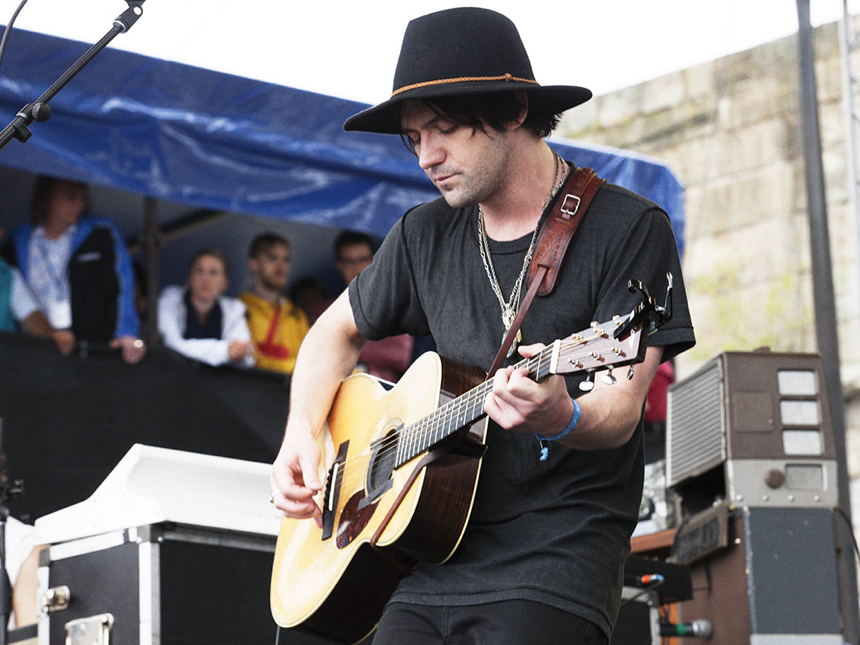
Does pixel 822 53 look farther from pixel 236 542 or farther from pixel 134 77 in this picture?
pixel 236 542

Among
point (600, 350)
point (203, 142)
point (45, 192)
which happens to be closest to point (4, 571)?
point (600, 350)

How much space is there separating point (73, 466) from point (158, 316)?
1.24m

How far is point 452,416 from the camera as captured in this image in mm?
2354

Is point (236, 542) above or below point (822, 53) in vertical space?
below

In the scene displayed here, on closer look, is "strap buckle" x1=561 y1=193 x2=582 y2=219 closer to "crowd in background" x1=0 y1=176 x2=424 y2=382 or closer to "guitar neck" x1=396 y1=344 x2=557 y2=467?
"guitar neck" x1=396 y1=344 x2=557 y2=467

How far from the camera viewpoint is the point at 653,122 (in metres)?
13.0

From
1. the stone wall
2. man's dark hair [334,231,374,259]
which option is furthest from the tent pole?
the stone wall

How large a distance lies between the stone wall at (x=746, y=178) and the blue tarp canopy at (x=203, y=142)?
639 centimetres

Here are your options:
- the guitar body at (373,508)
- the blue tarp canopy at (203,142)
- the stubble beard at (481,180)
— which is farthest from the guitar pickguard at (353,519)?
the blue tarp canopy at (203,142)

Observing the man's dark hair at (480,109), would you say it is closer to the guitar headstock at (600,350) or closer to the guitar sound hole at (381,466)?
the guitar headstock at (600,350)

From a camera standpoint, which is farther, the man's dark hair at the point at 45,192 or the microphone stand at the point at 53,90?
the man's dark hair at the point at 45,192

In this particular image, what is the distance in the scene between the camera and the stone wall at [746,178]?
11789 mm

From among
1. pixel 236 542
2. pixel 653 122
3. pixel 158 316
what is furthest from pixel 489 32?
pixel 653 122

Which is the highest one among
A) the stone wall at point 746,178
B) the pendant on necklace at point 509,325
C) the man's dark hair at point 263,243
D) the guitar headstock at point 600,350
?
the stone wall at point 746,178
